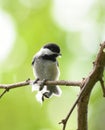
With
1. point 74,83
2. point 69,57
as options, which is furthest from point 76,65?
point 74,83

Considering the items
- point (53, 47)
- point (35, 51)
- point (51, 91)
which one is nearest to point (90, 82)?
point (51, 91)

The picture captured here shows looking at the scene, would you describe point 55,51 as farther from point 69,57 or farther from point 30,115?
point 69,57

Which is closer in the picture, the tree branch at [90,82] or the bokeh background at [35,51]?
the tree branch at [90,82]

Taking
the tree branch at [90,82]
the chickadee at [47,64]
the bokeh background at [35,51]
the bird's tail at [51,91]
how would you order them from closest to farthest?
the tree branch at [90,82] < the bird's tail at [51,91] < the chickadee at [47,64] < the bokeh background at [35,51]

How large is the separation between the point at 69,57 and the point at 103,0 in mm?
732

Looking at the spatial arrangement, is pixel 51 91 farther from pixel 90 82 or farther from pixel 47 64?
pixel 90 82

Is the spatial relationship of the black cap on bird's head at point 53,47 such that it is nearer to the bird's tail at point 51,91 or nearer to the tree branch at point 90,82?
the bird's tail at point 51,91

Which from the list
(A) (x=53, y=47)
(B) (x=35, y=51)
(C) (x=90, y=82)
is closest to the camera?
(C) (x=90, y=82)

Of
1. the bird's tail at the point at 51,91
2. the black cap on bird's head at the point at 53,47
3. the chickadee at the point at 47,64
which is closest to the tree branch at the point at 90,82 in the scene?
the bird's tail at the point at 51,91

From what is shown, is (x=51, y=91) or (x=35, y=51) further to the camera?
(x=35, y=51)

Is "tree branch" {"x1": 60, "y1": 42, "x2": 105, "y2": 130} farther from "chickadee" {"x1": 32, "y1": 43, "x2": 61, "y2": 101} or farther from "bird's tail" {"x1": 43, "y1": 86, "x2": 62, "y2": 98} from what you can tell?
"chickadee" {"x1": 32, "y1": 43, "x2": 61, "y2": 101}

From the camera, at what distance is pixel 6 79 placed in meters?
4.62

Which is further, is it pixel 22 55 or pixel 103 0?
pixel 103 0

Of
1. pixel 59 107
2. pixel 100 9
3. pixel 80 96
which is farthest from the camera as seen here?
pixel 100 9
